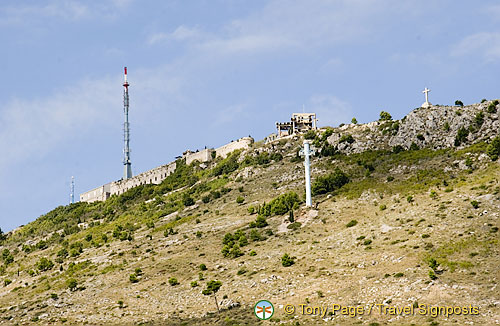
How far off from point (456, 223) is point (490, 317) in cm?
1922

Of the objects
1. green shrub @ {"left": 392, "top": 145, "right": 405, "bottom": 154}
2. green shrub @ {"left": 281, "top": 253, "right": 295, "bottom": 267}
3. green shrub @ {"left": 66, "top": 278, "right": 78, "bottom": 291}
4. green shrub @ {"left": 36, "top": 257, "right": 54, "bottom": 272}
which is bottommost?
green shrub @ {"left": 66, "top": 278, "right": 78, "bottom": 291}

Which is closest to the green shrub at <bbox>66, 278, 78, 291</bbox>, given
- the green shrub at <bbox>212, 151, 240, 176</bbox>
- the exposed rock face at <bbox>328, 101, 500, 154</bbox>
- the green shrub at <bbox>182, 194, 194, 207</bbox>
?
the green shrub at <bbox>182, 194, 194, 207</bbox>

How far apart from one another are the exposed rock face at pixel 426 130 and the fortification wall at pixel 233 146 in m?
18.7

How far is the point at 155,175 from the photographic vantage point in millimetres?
132750

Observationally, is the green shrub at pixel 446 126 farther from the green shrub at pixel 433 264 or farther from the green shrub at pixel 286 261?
the green shrub at pixel 433 264

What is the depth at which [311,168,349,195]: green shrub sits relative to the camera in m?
90.1

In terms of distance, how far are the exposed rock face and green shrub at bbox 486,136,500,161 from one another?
636 centimetres

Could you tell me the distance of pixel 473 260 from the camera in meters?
57.4

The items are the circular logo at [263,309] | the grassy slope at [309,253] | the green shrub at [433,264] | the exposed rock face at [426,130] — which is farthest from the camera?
the exposed rock face at [426,130]

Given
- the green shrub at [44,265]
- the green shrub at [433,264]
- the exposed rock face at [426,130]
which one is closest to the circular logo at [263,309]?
the green shrub at [433,264]

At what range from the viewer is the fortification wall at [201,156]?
126500 mm

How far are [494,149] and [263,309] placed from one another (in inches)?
1479

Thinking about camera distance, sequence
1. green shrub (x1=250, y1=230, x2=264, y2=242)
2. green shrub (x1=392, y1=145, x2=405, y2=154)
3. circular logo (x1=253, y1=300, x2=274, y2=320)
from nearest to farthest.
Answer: circular logo (x1=253, y1=300, x2=274, y2=320) → green shrub (x1=250, y1=230, x2=264, y2=242) → green shrub (x1=392, y1=145, x2=405, y2=154)

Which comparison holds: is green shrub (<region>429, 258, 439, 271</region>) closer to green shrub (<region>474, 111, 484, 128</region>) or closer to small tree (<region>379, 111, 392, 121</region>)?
green shrub (<region>474, 111, 484, 128</region>)
